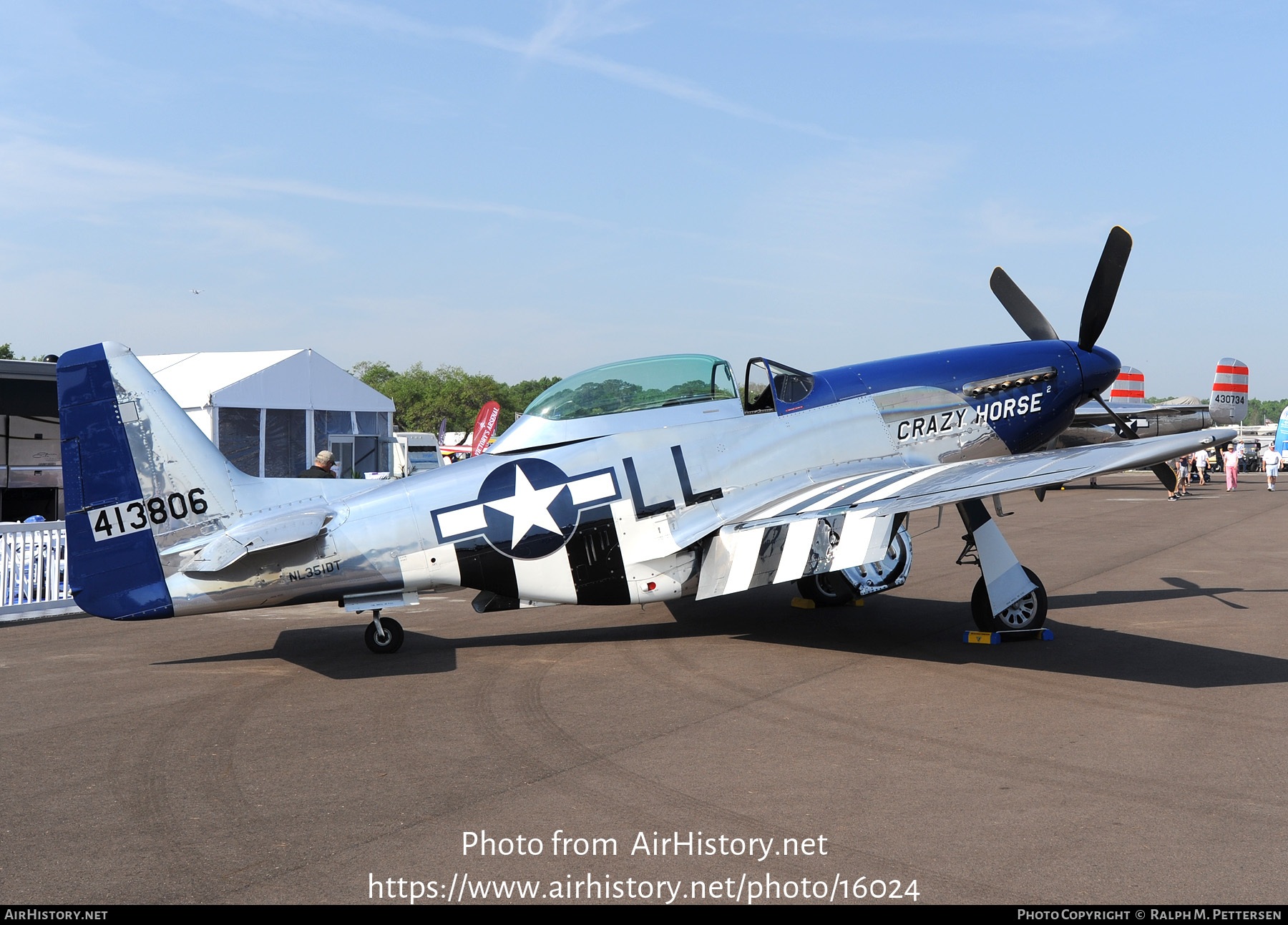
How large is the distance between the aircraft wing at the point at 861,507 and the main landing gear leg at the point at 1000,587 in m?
0.68

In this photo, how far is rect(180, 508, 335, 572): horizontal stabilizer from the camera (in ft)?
26.3

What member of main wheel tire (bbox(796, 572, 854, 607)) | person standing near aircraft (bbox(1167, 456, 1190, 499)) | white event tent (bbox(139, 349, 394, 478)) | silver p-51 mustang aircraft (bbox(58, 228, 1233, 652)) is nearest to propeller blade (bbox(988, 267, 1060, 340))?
silver p-51 mustang aircraft (bbox(58, 228, 1233, 652))

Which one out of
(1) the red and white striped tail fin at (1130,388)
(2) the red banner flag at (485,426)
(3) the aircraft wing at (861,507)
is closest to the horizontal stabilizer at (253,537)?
(3) the aircraft wing at (861,507)

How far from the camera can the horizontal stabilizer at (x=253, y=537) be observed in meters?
8.01

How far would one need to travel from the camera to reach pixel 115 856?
4.36 meters

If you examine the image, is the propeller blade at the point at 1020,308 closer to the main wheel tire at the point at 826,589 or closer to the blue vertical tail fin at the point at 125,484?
the main wheel tire at the point at 826,589

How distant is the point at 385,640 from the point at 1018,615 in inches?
240

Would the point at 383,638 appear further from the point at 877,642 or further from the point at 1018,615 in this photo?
the point at 1018,615

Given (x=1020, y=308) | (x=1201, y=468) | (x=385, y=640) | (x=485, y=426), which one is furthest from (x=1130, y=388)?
(x=385, y=640)

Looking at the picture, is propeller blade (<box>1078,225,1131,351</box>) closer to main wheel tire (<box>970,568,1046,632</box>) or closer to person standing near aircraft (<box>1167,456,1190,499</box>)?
main wheel tire (<box>970,568,1046,632</box>)

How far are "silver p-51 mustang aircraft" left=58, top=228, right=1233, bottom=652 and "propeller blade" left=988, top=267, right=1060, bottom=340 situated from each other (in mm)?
3010

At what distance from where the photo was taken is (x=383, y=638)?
9.16m
